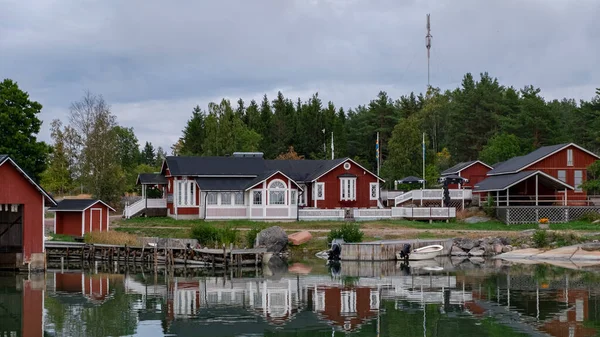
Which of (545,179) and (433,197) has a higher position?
(545,179)

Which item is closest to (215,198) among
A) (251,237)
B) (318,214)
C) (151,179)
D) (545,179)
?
(151,179)

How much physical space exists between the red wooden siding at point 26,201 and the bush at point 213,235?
1284 cm

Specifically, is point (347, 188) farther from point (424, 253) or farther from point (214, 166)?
point (424, 253)

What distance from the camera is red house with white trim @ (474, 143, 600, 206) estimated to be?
213 feet

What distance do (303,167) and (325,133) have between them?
3462 centimetres

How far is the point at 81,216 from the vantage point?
56500 mm

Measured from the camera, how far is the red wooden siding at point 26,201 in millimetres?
40875

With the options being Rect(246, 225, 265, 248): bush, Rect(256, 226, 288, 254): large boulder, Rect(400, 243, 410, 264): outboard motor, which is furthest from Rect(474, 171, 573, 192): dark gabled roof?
Rect(246, 225, 265, 248): bush

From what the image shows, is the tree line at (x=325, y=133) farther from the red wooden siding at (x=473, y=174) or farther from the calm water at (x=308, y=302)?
the calm water at (x=308, y=302)

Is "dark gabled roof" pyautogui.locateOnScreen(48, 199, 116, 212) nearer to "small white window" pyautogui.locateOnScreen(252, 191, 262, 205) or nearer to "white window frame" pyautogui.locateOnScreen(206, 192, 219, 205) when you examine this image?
"white window frame" pyautogui.locateOnScreen(206, 192, 219, 205)

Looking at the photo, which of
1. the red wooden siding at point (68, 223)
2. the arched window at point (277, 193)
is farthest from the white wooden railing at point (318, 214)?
the red wooden siding at point (68, 223)

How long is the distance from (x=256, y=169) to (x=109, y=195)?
549 inches

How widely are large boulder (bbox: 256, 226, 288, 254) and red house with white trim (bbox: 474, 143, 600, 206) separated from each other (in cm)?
1892

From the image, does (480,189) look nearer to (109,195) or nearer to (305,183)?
(305,183)
